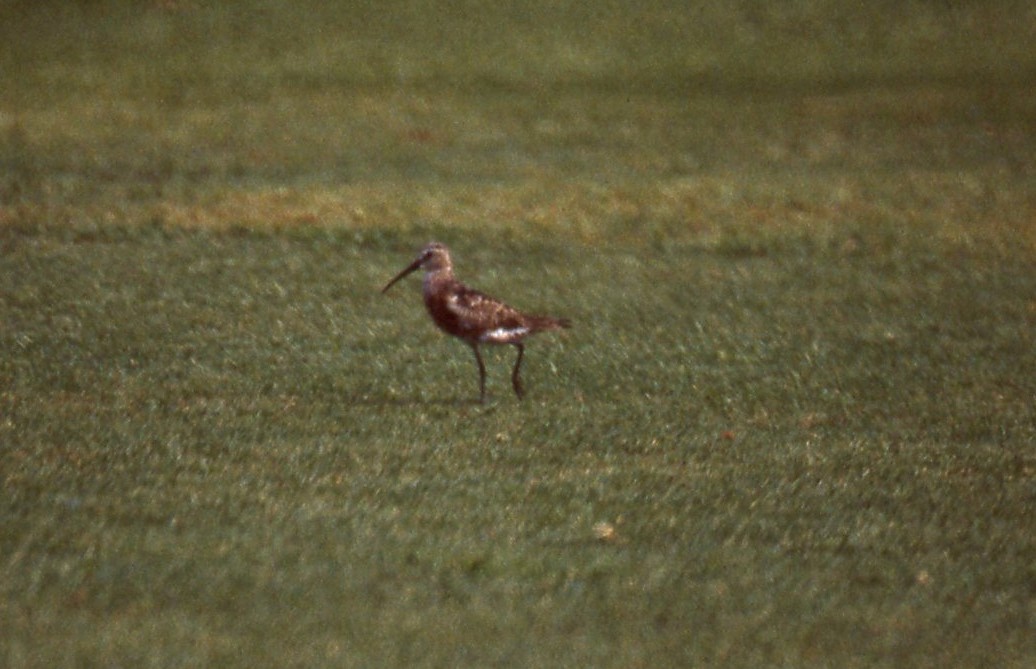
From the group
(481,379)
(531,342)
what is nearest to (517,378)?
(481,379)

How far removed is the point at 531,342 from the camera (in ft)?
29.0

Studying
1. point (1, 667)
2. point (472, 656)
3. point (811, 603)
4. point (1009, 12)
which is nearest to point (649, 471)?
point (811, 603)

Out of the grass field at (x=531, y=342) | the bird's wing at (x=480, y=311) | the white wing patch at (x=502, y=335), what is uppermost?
the bird's wing at (x=480, y=311)

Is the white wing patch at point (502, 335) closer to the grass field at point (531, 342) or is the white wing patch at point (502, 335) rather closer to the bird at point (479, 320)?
the bird at point (479, 320)

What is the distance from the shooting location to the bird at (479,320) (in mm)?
7961

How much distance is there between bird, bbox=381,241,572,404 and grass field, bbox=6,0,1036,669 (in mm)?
251

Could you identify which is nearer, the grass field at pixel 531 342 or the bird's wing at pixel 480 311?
the grass field at pixel 531 342

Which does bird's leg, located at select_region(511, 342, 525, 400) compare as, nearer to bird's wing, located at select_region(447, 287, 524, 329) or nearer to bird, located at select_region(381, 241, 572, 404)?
bird, located at select_region(381, 241, 572, 404)

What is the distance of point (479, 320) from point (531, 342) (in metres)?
0.93

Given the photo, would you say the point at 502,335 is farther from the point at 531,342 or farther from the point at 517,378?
the point at 531,342

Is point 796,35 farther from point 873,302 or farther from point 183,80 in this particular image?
point 873,302

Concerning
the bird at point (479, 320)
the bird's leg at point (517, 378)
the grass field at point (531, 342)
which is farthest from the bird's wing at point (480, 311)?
the grass field at point (531, 342)

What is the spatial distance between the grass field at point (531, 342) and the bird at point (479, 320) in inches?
9.9

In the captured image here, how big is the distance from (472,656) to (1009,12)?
13.4 meters
